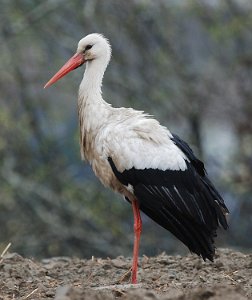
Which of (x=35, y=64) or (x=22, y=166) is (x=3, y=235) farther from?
(x=35, y=64)

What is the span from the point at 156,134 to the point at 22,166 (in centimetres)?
1083

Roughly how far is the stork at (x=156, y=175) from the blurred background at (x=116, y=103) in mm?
8830

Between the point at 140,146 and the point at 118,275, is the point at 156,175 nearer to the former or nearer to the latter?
the point at 140,146

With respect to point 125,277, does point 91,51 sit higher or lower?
higher

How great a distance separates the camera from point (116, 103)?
747 inches

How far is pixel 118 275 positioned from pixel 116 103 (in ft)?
32.4

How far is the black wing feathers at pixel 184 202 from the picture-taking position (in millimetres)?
8633

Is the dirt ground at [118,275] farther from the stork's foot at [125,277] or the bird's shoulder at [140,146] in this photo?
the bird's shoulder at [140,146]

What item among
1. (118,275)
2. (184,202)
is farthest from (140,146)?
(118,275)

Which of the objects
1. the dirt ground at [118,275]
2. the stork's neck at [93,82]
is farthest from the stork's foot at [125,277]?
the stork's neck at [93,82]

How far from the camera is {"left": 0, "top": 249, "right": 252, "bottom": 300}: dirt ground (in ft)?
26.6

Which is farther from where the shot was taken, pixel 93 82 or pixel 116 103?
pixel 116 103

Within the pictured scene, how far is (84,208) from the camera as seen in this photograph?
731 inches

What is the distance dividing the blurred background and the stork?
883 cm
